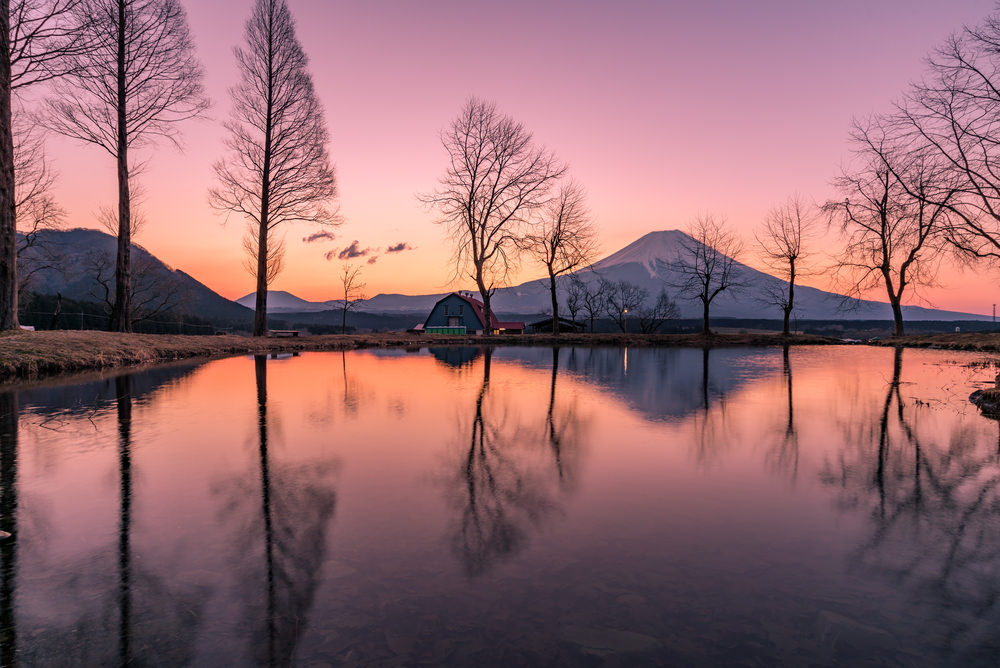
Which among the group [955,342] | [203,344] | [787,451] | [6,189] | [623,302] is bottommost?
[787,451]

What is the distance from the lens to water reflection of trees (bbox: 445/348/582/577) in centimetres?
371

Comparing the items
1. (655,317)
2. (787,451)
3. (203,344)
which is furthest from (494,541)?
(655,317)

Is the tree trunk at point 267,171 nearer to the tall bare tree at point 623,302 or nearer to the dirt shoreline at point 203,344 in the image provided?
the dirt shoreline at point 203,344

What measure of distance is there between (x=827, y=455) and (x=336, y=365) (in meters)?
17.2

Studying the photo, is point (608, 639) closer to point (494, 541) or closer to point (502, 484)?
point (494, 541)

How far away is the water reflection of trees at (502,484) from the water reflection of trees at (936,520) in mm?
2462

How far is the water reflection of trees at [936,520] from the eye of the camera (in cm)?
285

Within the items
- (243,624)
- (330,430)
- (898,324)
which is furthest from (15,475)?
(898,324)

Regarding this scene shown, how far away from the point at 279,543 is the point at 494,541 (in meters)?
1.60

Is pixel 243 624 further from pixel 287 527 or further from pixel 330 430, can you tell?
pixel 330 430

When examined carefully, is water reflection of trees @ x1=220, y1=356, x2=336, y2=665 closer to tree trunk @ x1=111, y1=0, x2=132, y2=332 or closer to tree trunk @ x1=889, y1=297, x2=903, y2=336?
tree trunk @ x1=111, y1=0, x2=132, y2=332

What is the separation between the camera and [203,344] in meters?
23.1

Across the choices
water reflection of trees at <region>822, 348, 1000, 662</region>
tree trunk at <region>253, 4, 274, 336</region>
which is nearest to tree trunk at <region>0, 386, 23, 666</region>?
water reflection of trees at <region>822, 348, 1000, 662</region>

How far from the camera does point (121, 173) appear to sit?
71.1ft
